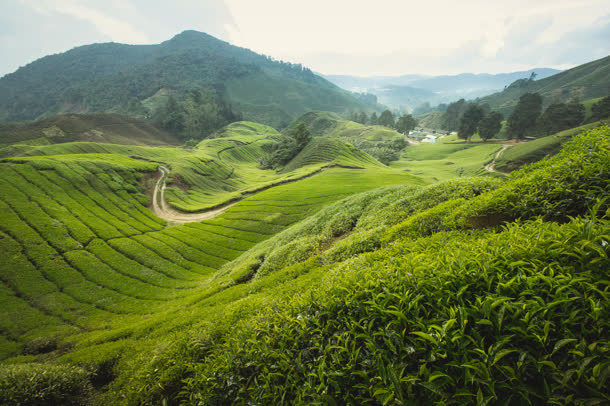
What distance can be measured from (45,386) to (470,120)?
4151 inches

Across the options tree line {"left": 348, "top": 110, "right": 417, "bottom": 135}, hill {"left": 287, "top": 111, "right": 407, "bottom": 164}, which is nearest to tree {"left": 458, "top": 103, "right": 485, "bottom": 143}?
hill {"left": 287, "top": 111, "right": 407, "bottom": 164}

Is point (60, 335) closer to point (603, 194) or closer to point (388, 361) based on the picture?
point (388, 361)

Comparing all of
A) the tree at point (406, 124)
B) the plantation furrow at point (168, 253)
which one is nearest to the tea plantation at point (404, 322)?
the plantation furrow at point (168, 253)

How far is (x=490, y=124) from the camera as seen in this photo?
72250 millimetres

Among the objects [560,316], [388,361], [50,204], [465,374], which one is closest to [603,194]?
[560,316]

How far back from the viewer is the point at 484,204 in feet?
19.4

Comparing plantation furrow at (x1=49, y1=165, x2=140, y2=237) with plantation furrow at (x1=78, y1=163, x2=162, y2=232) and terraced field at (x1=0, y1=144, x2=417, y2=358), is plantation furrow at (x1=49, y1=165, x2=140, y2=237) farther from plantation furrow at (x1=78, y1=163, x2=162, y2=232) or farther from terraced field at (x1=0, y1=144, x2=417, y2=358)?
plantation furrow at (x1=78, y1=163, x2=162, y2=232)

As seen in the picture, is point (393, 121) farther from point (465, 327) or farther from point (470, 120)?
point (465, 327)

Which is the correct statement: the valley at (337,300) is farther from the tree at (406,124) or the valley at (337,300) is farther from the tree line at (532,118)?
the tree at (406,124)

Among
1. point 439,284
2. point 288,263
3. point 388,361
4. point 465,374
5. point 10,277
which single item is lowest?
point 10,277

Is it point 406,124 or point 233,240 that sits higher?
point 406,124

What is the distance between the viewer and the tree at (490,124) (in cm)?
7112

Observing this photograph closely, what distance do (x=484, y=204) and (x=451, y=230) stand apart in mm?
1021

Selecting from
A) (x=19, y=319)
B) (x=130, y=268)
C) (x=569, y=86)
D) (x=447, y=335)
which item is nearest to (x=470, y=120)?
(x=569, y=86)
